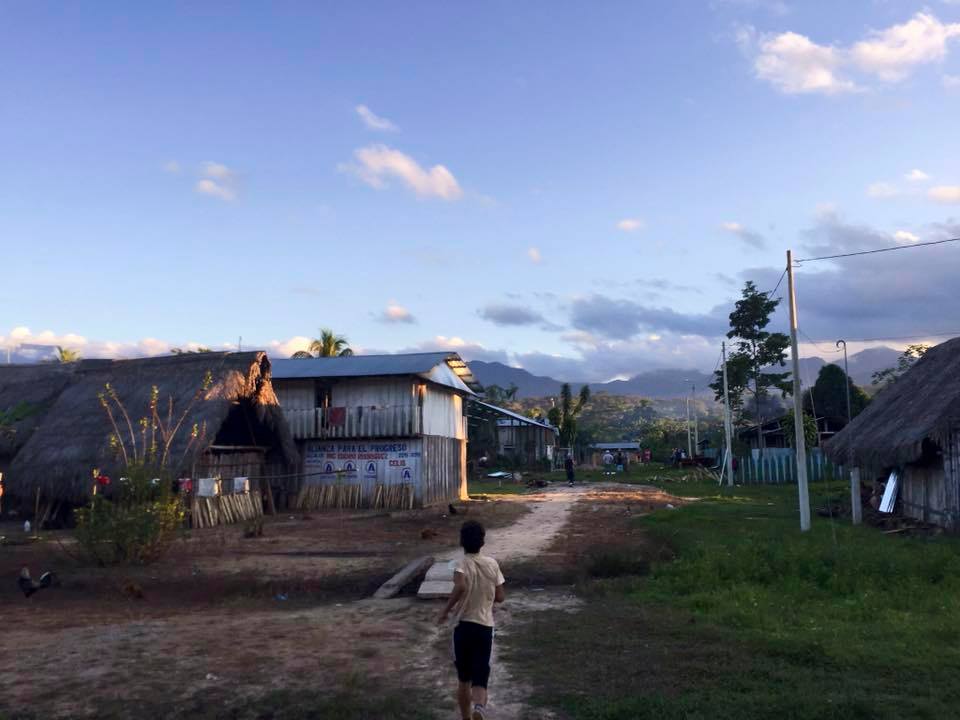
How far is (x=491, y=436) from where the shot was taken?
5959 centimetres

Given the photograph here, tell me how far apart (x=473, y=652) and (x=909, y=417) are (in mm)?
16263

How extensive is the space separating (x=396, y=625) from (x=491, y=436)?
50418 millimetres

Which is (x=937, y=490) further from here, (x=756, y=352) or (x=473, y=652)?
(x=756, y=352)

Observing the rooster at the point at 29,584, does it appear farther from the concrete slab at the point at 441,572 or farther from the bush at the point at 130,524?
the concrete slab at the point at 441,572

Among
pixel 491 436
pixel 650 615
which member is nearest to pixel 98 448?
pixel 650 615

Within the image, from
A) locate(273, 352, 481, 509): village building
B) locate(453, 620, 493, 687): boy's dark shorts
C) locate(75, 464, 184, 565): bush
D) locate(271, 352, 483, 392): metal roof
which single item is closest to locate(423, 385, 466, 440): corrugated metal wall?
locate(273, 352, 481, 509): village building

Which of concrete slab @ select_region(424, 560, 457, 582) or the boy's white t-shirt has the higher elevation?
the boy's white t-shirt

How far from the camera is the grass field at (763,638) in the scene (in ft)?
20.2

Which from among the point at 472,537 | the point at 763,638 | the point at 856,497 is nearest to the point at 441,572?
the point at 763,638

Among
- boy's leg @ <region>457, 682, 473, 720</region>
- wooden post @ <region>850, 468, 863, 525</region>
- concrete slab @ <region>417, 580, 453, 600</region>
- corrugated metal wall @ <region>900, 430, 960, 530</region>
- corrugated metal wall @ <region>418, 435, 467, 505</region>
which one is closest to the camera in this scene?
boy's leg @ <region>457, 682, 473, 720</region>

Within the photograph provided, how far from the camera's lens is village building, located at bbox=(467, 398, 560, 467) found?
57609mm

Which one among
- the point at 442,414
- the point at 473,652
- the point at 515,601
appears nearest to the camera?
the point at 473,652

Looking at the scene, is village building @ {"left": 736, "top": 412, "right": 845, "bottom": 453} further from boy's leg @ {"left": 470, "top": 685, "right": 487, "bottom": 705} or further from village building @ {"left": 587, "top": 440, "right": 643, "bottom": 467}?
boy's leg @ {"left": 470, "top": 685, "right": 487, "bottom": 705}

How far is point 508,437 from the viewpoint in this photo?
6581 cm
